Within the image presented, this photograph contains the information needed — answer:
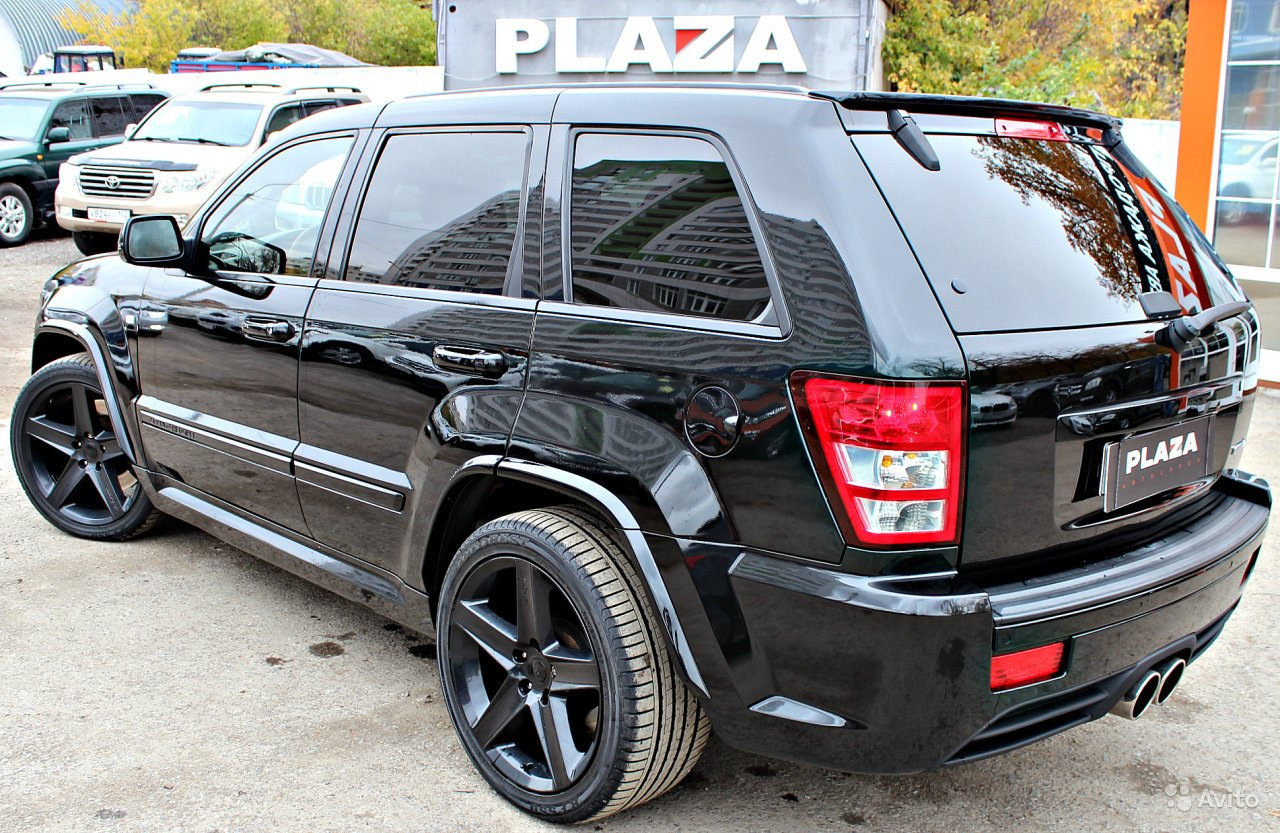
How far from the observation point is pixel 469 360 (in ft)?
9.44

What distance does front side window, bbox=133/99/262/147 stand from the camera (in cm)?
1249

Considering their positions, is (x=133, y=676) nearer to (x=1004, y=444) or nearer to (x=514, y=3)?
(x=1004, y=444)

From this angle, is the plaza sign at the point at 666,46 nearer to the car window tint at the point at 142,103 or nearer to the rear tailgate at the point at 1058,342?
the car window tint at the point at 142,103

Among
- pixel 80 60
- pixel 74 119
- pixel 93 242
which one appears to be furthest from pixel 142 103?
pixel 80 60

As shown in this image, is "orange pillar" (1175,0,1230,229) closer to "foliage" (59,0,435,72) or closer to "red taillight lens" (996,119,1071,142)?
"red taillight lens" (996,119,1071,142)

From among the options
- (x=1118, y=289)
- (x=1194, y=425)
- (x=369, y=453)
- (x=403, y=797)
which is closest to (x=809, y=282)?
(x=1118, y=289)

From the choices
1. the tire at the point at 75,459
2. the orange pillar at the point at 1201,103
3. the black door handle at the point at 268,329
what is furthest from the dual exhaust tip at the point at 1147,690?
the orange pillar at the point at 1201,103

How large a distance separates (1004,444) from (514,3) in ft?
61.3

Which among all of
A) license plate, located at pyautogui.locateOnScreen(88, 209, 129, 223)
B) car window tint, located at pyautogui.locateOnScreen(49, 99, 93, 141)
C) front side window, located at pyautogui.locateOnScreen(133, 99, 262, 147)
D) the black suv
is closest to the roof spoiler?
the black suv

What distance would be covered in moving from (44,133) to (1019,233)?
15.0 meters

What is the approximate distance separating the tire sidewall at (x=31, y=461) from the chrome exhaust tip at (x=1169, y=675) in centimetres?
366

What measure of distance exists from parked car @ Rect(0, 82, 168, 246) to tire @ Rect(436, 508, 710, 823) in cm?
1353

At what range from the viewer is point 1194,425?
8.75ft

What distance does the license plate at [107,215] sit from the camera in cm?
1212
